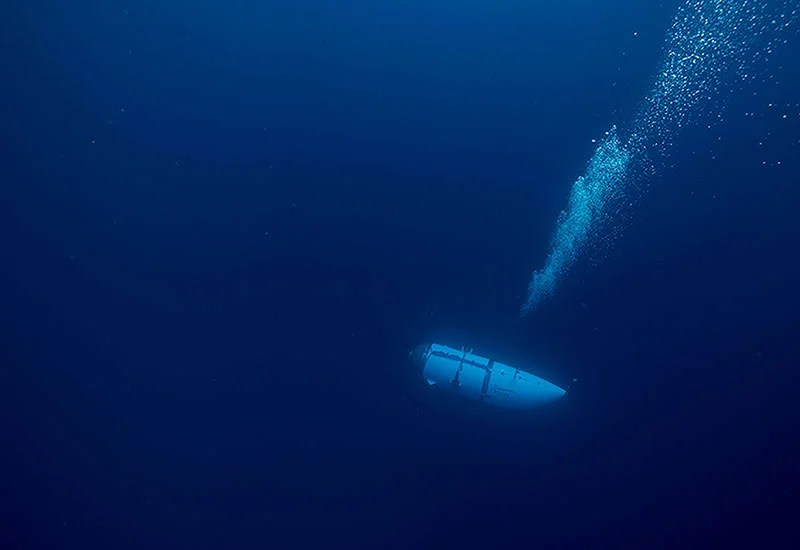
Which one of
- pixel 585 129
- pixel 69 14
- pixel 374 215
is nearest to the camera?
pixel 69 14

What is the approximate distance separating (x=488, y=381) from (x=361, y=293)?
12.1 feet

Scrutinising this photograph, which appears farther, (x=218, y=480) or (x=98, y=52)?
(x=218, y=480)

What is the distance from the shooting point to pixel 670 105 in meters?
9.34

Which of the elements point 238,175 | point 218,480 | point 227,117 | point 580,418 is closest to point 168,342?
point 218,480

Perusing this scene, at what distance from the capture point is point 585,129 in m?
9.30

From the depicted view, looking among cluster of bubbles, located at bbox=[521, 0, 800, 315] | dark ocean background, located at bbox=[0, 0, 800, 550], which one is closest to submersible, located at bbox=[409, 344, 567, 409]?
dark ocean background, located at bbox=[0, 0, 800, 550]

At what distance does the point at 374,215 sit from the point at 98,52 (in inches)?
263

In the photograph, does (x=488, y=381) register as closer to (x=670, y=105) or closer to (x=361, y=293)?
(x=361, y=293)

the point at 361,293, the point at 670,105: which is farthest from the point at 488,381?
the point at 670,105

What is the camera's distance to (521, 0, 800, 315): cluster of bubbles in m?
8.48

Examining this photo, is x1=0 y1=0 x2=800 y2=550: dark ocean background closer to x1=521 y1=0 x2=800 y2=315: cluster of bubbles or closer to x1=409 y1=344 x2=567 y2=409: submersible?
x1=521 y1=0 x2=800 y2=315: cluster of bubbles

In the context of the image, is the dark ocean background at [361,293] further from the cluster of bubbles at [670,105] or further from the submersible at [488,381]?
the submersible at [488,381]

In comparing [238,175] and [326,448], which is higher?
[238,175]

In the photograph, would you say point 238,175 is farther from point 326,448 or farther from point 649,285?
point 649,285
